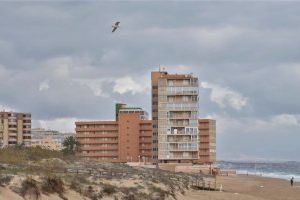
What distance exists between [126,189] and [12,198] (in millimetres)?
15386

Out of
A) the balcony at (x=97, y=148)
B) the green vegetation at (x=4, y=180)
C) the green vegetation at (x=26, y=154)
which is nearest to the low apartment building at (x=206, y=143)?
the balcony at (x=97, y=148)

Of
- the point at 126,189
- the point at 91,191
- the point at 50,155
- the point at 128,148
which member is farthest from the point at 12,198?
the point at 128,148

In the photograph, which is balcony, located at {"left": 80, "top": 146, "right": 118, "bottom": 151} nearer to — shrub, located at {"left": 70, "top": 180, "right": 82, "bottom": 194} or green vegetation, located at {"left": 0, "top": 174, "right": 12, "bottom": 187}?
shrub, located at {"left": 70, "top": 180, "right": 82, "bottom": 194}

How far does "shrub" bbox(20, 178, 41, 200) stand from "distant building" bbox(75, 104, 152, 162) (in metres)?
134

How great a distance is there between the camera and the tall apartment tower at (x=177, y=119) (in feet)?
479

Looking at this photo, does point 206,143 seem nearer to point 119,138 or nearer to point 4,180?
point 119,138

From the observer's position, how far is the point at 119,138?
579ft

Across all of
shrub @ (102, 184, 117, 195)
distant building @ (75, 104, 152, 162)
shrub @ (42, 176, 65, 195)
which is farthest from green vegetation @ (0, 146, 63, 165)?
distant building @ (75, 104, 152, 162)

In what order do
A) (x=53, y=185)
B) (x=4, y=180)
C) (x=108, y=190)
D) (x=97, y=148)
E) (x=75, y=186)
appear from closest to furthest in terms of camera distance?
(x=4, y=180) < (x=53, y=185) < (x=75, y=186) < (x=108, y=190) < (x=97, y=148)

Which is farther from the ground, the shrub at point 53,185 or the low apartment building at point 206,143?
the low apartment building at point 206,143

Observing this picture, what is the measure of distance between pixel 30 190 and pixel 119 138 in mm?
145496

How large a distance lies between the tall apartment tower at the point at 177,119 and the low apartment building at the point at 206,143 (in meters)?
15.6

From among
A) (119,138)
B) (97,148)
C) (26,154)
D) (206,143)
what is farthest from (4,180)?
(97,148)

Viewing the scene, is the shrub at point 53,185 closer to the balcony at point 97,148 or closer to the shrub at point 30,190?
the shrub at point 30,190
